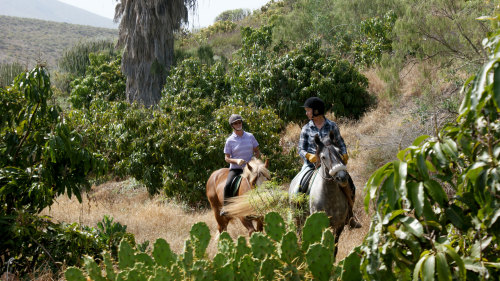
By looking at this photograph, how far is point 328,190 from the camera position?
6203 millimetres

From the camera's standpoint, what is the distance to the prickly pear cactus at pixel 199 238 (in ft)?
15.0

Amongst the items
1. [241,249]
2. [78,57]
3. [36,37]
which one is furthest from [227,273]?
[36,37]

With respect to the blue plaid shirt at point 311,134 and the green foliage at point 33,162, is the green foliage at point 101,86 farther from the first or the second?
the blue plaid shirt at point 311,134

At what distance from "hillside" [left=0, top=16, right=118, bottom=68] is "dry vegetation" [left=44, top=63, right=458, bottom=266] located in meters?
44.9

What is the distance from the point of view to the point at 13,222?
19.1 feet

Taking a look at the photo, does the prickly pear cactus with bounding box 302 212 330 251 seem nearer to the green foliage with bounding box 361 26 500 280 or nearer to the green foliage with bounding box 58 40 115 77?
the green foliage with bounding box 361 26 500 280

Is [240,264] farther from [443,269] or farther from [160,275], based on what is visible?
[443,269]

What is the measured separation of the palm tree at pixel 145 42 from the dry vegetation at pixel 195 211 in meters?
6.76

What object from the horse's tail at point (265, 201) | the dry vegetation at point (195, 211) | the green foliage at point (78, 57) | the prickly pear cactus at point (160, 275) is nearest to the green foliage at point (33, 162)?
the dry vegetation at point (195, 211)

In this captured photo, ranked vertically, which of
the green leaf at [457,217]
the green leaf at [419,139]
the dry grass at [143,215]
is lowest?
the dry grass at [143,215]

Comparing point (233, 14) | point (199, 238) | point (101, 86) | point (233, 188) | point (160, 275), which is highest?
point (233, 14)

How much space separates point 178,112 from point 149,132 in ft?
3.25

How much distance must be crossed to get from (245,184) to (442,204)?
17.3ft

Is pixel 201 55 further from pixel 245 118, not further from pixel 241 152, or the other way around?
pixel 241 152
